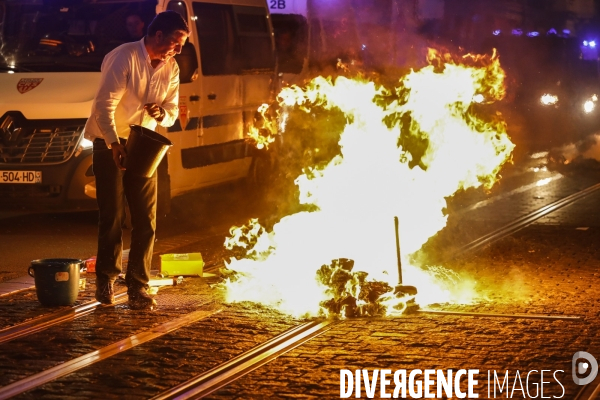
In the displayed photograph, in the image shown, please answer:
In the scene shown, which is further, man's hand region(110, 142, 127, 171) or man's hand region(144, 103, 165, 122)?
man's hand region(144, 103, 165, 122)

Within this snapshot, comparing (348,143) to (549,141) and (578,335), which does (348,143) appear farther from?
(549,141)

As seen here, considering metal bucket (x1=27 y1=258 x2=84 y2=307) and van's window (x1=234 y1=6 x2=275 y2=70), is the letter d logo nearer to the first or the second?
metal bucket (x1=27 y1=258 x2=84 y2=307)

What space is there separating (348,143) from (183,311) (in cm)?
224

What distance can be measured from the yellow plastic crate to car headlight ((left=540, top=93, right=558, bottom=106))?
1985 centimetres

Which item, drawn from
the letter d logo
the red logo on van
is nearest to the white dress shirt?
the letter d logo

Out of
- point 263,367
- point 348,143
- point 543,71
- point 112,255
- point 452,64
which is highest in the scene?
point 543,71

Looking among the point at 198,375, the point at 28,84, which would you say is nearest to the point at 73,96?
the point at 28,84

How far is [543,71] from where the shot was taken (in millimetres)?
28094

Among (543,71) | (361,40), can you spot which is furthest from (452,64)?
(543,71)

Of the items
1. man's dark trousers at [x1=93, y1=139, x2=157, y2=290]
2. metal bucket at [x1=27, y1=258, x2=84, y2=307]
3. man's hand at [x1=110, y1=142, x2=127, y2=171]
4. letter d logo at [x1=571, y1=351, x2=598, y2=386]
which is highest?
man's hand at [x1=110, y1=142, x2=127, y2=171]

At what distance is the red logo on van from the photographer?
38.1ft

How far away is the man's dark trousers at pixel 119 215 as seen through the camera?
25.7ft

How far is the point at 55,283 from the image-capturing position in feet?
26.1

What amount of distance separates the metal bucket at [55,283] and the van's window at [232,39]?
503cm
